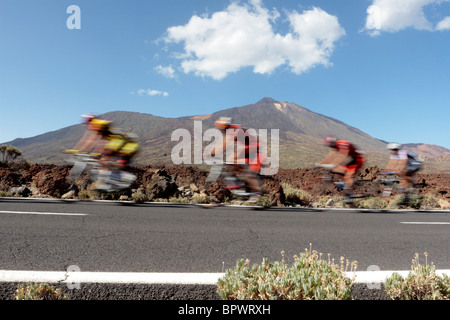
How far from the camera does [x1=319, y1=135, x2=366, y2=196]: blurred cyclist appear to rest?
8664 millimetres

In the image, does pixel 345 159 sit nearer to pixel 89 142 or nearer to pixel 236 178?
pixel 236 178

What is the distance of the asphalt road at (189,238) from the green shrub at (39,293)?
56 cm

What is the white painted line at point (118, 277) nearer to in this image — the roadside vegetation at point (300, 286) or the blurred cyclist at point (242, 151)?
the roadside vegetation at point (300, 286)

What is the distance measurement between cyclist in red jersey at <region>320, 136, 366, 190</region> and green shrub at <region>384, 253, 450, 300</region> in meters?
6.38

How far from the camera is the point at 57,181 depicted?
9344 millimetres

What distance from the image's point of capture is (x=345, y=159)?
8.88 metres

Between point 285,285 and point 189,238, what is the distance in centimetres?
220

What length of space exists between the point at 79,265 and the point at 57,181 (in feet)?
24.5

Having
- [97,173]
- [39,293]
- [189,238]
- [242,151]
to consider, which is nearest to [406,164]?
[242,151]
